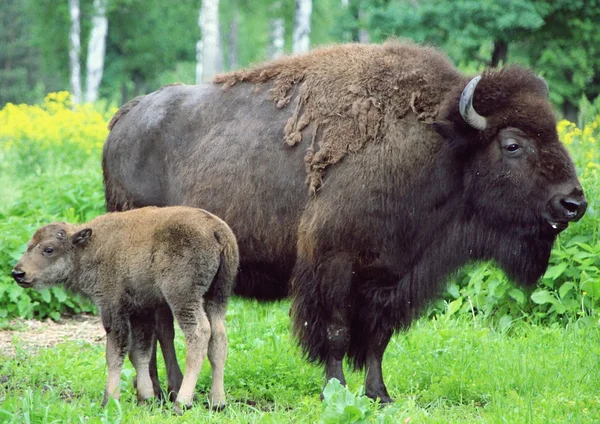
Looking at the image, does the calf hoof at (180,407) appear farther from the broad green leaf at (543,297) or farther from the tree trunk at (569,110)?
the tree trunk at (569,110)

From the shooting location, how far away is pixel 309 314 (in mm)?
6070

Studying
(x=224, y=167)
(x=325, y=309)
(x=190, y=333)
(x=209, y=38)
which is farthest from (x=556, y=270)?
(x=209, y=38)

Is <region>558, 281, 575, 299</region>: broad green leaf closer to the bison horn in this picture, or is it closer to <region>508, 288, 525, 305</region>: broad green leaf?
<region>508, 288, 525, 305</region>: broad green leaf

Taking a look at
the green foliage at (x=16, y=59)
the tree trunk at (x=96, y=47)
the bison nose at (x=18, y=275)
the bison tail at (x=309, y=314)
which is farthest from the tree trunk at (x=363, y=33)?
the green foliage at (x=16, y=59)

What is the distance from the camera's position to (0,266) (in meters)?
8.81

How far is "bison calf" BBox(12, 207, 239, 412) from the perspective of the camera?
17.9 ft

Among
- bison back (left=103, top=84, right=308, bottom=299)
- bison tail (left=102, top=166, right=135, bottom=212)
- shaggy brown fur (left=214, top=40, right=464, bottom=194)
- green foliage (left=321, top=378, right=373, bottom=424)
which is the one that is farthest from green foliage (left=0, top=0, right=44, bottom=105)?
green foliage (left=321, top=378, right=373, bottom=424)

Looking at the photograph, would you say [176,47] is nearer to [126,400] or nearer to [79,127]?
[79,127]

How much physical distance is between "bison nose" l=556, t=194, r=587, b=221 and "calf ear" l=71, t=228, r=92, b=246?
10.0 ft

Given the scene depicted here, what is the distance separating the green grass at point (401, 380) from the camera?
519cm

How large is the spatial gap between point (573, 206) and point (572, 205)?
1cm

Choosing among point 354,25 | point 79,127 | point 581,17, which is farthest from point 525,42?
point 79,127

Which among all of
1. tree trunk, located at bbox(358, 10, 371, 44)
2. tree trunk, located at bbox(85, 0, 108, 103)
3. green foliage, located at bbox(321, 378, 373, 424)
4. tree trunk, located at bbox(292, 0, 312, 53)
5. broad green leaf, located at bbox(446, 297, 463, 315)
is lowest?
tree trunk, located at bbox(85, 0, 108, 103)

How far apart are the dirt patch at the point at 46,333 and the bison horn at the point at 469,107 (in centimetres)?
403
